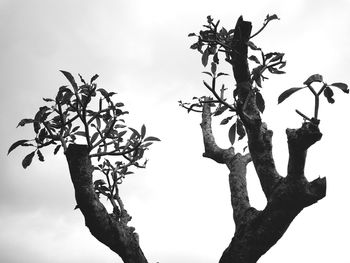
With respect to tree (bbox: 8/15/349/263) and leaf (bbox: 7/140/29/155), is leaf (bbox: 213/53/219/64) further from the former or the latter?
leaf (bbox: 7/140/29/155)

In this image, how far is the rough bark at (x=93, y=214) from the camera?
9.49 ft

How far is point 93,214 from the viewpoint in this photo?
113 inches

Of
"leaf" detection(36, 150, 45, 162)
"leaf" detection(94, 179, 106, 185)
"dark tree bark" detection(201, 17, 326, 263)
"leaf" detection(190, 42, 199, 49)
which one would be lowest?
"dark tree bark" detection(201, 17, 326, 263)

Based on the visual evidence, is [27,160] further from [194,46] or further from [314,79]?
[314,79]

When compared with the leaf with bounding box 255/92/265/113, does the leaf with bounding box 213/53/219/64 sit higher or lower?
higher

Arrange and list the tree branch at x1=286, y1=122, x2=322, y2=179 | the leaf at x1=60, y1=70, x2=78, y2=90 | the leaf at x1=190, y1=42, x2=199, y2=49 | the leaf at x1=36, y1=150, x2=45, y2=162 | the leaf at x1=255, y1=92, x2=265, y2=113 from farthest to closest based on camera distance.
Result: the leaf at x1=190, y1=42, x2=199, y2=49 < the leaf at x1=36, y1=150, x2=45, y2=162 < the leaf at x1=60, y1=70, x2=78, y2=90 < the leaf at x1=255, y1=92, x2=265, y2=113 < the tree branch at x1=286, y1=122, x2=322, y2=179

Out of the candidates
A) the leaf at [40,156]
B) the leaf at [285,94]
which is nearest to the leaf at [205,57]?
the leaf at [285,94]

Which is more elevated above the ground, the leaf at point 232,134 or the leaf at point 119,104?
the leaf at point 119,104

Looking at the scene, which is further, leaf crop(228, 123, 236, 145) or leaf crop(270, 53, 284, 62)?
leaf crop(228, 123, 236, 145)

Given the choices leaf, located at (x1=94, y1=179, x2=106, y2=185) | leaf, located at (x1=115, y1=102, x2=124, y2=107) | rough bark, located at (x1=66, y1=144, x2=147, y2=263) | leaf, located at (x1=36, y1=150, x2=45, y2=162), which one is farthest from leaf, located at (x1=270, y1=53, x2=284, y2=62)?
leaf, located at (x1=94, y1=179, x2=106, y2=185)

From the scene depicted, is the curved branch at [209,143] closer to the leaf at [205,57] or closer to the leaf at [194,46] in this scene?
the leaf at [205,57]

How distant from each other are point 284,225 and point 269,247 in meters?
0.24

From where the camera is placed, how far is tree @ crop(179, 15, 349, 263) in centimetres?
248

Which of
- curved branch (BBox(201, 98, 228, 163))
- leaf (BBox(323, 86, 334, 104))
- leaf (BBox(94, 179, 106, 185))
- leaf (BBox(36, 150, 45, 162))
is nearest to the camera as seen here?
leaf (BBox(323, 86, 334, 104))
